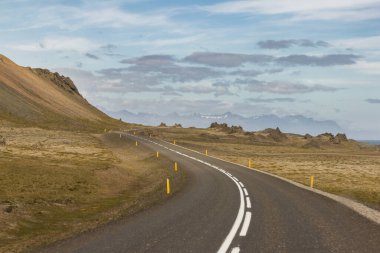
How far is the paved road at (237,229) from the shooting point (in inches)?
513

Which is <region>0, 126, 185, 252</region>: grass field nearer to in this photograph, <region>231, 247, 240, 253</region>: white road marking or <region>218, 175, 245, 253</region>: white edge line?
<region>218, 175, 245, 253</region>: white edge line

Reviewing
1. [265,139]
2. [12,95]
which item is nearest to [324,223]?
[265,139]

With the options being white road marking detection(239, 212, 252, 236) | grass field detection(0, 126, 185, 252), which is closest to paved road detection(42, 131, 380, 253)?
white road marking detection(239, 212, 252, 236)

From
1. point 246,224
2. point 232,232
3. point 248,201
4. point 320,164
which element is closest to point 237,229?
point 232,232

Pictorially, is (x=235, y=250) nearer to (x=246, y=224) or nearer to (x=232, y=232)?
(x=232, y=232)

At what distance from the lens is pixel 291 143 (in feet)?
511

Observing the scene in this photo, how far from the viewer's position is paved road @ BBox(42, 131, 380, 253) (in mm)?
13023

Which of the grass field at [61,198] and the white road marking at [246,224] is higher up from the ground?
the white road marking at [246,224]

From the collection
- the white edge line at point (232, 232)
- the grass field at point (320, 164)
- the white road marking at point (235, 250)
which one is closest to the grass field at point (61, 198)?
the white edge line at point (232, 232)

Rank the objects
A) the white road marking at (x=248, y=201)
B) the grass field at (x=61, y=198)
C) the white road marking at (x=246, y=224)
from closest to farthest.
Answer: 1. the white road marking at (x=246, y=224)
2. the grass field at (x=61, y=198)
3. the white road marking at (x=248, y=201)

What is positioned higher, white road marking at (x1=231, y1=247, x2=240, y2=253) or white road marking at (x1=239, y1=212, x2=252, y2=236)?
white road marking at (x1=231, y1=247, x2=240, y2=253)

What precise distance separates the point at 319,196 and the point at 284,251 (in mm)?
14583

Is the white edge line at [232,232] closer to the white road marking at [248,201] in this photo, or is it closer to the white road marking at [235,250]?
the white road marking at [235,250]

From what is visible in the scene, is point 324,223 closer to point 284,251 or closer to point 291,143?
point 284,251
